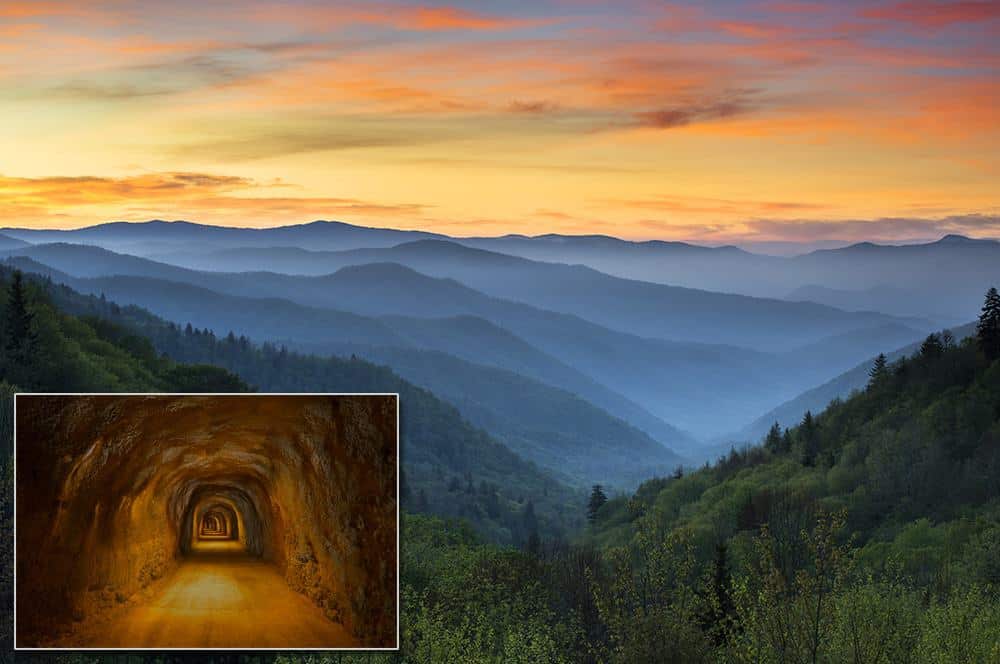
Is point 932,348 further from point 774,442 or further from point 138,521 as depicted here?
point 138,521

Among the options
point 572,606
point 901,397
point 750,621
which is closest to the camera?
point 750,621

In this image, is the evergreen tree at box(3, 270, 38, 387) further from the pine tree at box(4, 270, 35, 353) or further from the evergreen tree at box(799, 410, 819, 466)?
the evergreen tree at box(799, 410, 819, 466)

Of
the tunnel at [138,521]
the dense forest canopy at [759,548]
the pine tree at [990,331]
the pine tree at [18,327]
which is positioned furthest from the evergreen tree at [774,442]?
the tunnel at [138,521]

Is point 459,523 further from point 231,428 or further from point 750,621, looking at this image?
point 231,428

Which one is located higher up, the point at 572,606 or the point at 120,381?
the point at 120,381

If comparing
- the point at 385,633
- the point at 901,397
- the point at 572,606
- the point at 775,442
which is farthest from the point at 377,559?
the point at 775,442

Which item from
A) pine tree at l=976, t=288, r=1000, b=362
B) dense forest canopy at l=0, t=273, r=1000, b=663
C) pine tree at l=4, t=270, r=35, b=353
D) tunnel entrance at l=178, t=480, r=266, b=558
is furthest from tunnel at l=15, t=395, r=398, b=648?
pine tree at l=976, t=288, r=1000, b=362
